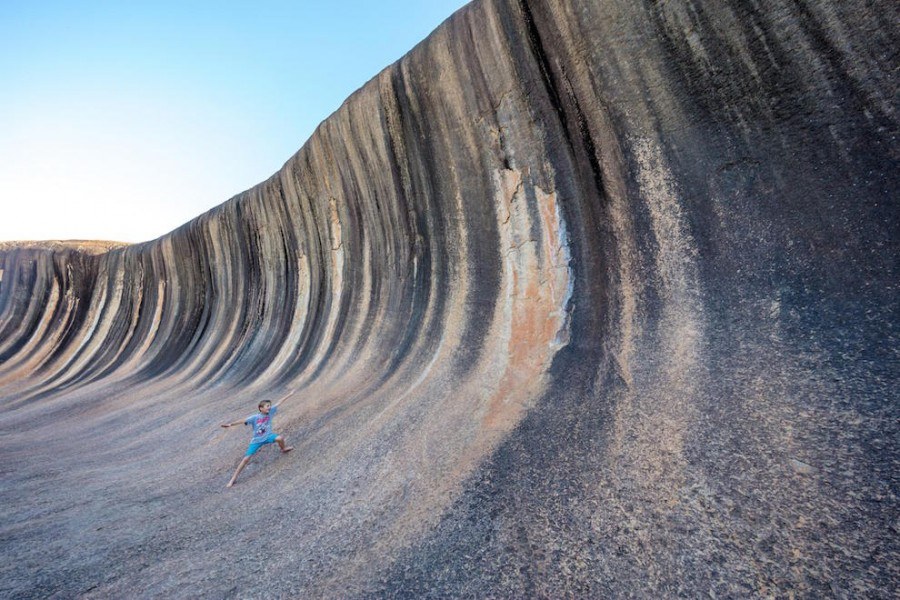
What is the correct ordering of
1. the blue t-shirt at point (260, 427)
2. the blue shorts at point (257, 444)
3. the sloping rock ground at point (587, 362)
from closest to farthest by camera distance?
the sloping rock ground at point (587, 362) → the blue shorts at point (257, 444) → the blue t-shirt at point (260, 427)

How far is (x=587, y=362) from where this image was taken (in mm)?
3615

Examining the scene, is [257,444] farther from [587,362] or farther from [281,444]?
[587,362]

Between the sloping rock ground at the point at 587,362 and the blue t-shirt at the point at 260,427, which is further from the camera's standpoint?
the blue t-shirt at the point at 260,427

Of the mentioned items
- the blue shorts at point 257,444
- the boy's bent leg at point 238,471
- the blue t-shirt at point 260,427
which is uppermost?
the blue t-shirt at point 260,427

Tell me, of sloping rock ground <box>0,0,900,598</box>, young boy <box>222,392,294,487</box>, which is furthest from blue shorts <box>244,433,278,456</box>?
sloping rock ground <box>0,0,900,598</box>

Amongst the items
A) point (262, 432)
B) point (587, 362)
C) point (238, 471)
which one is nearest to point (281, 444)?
point (262, 432)

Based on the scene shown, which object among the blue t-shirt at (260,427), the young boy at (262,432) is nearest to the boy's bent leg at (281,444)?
the young boy at (262,432)

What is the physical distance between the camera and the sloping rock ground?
2.18 meters

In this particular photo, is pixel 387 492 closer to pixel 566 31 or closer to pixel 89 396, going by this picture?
pixel 566 31

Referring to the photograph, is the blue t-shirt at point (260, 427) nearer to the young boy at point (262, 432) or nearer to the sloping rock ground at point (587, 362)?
the young boy at point (262, 432)

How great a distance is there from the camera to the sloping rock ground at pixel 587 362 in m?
2.18

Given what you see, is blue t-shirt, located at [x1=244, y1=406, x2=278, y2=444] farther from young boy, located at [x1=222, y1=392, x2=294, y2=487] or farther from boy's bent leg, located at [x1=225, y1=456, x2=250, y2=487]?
boy's bent leg, located at [x1=225, y1=456, x2=250, y2=487]

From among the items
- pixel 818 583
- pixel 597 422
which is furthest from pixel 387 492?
pixel 818 583

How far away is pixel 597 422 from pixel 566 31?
3.56 metres
